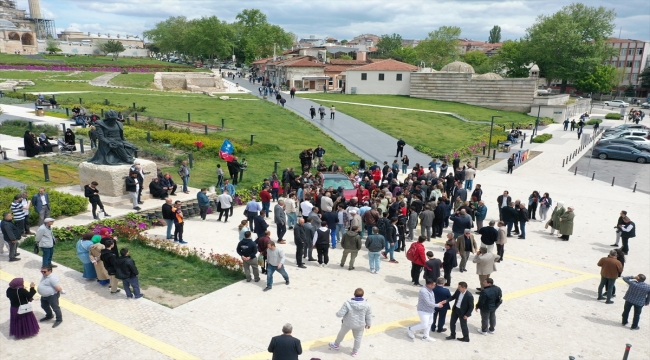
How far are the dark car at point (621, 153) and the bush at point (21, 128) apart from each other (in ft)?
112

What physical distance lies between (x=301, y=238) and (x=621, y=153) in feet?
93.0

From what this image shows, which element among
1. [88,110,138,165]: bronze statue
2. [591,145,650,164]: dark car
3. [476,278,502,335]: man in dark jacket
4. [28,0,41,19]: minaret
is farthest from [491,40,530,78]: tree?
[28,0,41,19]: minaret

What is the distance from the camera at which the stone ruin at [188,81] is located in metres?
55.0

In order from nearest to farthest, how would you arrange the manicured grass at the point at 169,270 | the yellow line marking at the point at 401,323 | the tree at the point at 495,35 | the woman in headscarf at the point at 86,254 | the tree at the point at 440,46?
the yellow line marking at the point at 401,323, the woman in headscarf at the point at 86,254, the manicured grass at the point at 169,270, the tree at the point at 440,46, the tree at the point at 495,35

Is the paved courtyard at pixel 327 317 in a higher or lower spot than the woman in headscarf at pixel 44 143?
lower

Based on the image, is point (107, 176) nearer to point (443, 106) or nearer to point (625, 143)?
point (625, 143)

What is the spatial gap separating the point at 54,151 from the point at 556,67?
69.2 meters

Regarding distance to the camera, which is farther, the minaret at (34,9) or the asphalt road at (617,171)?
the minaret at (34,9)

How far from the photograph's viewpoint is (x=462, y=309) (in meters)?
8.52

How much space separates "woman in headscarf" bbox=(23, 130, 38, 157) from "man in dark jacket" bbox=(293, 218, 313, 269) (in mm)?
15277

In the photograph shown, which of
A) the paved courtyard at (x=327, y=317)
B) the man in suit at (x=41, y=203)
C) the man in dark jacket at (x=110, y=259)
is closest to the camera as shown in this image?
the paved courtyard at (x=327, y=317)

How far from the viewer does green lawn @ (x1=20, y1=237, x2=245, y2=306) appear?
10188mm

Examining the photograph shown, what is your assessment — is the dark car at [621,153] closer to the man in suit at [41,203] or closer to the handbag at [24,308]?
the man in suit at [41,203]

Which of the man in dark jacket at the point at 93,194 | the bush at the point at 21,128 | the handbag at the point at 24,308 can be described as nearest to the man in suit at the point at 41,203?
the man in dark jacket at the point at 93,194
